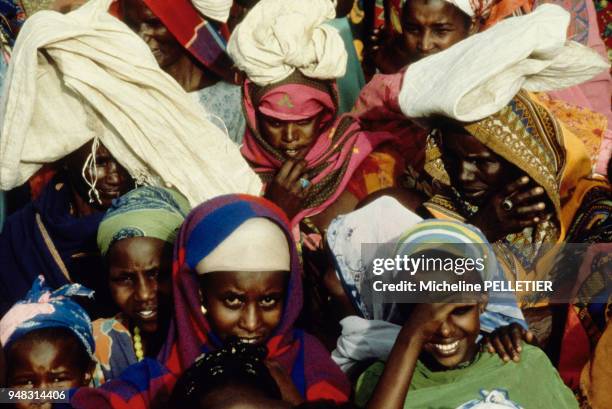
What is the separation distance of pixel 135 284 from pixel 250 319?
2.29ft

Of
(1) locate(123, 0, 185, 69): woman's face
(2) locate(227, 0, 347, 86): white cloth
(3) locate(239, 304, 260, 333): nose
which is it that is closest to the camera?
(3) locate(239, 304, 260, 333): nose

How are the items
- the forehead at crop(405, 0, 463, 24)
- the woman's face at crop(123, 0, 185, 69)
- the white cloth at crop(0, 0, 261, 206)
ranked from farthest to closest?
1. the woman's face at crop(123, 0, 185, 69)
2. the forehead at crop(405, 0, 463, 24)
3. the white cloth at crop(0, 0, 261, 206)

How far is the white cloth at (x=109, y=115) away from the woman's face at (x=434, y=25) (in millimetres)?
1032

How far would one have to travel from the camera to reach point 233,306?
351 centimetres

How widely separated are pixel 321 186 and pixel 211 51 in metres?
1.12

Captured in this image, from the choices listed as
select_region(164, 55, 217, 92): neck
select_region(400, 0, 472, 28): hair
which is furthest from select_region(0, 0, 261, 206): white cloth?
select_region(400, 0, 472, 28): hair

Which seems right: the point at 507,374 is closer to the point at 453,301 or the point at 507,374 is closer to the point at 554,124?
the point at 453,301

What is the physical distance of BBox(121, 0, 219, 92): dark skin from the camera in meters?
5.12

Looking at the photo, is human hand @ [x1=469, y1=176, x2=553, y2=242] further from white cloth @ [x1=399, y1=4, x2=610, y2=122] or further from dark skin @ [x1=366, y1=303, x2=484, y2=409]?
dark skin @ [x1=366, y1=303, x2=484, y2=409]

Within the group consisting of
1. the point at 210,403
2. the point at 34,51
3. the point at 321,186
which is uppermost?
the point at 34,51

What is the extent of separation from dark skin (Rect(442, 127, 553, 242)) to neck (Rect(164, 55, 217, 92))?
172 cm

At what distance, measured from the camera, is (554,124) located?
3.93 m

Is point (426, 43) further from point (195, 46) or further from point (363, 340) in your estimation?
point (363, 340)

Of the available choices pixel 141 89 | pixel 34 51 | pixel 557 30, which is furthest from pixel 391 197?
pixel 34 51
